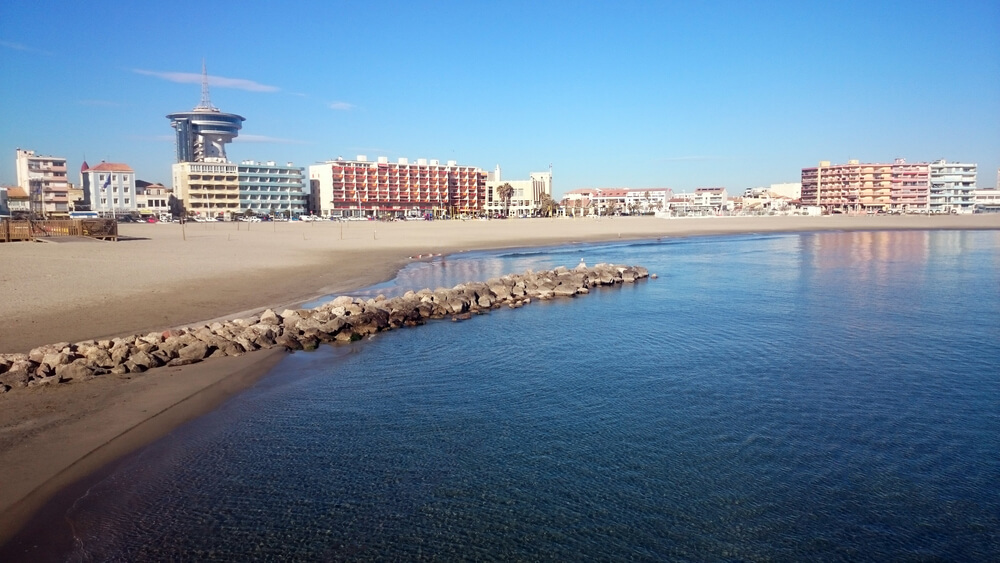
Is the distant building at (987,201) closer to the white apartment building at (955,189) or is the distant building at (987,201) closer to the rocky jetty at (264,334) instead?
the white apartment building at (955,189)

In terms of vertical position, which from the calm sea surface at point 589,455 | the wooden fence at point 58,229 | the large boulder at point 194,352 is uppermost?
the wooden fence at point 58,229

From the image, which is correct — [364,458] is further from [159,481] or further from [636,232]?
[636,232]

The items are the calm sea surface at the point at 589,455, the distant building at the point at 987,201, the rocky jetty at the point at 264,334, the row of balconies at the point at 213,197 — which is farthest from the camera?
the distant building at the point at 987,201

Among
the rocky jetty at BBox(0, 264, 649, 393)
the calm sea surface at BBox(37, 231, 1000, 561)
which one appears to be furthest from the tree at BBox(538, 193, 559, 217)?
the calm sea surface at BBox(37, 231, 1000, 561)

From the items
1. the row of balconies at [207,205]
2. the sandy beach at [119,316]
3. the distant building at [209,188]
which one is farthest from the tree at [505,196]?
the sandy beach at [119,316]

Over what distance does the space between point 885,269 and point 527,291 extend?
59.0ft

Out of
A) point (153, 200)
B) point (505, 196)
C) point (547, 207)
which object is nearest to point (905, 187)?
point (547, 207)

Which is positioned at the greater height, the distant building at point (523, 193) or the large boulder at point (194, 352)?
the distant building at point (523, 193)

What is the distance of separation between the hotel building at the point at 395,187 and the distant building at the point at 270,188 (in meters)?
6.79

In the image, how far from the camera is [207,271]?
25.1m

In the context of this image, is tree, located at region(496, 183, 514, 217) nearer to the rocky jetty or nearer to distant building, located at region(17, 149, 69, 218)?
distant building, located at region(17, 149, 69, 218)

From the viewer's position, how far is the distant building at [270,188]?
123 metres

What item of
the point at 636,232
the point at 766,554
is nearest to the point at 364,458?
the point at 766,554

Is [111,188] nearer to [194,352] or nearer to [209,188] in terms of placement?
[209,188]
